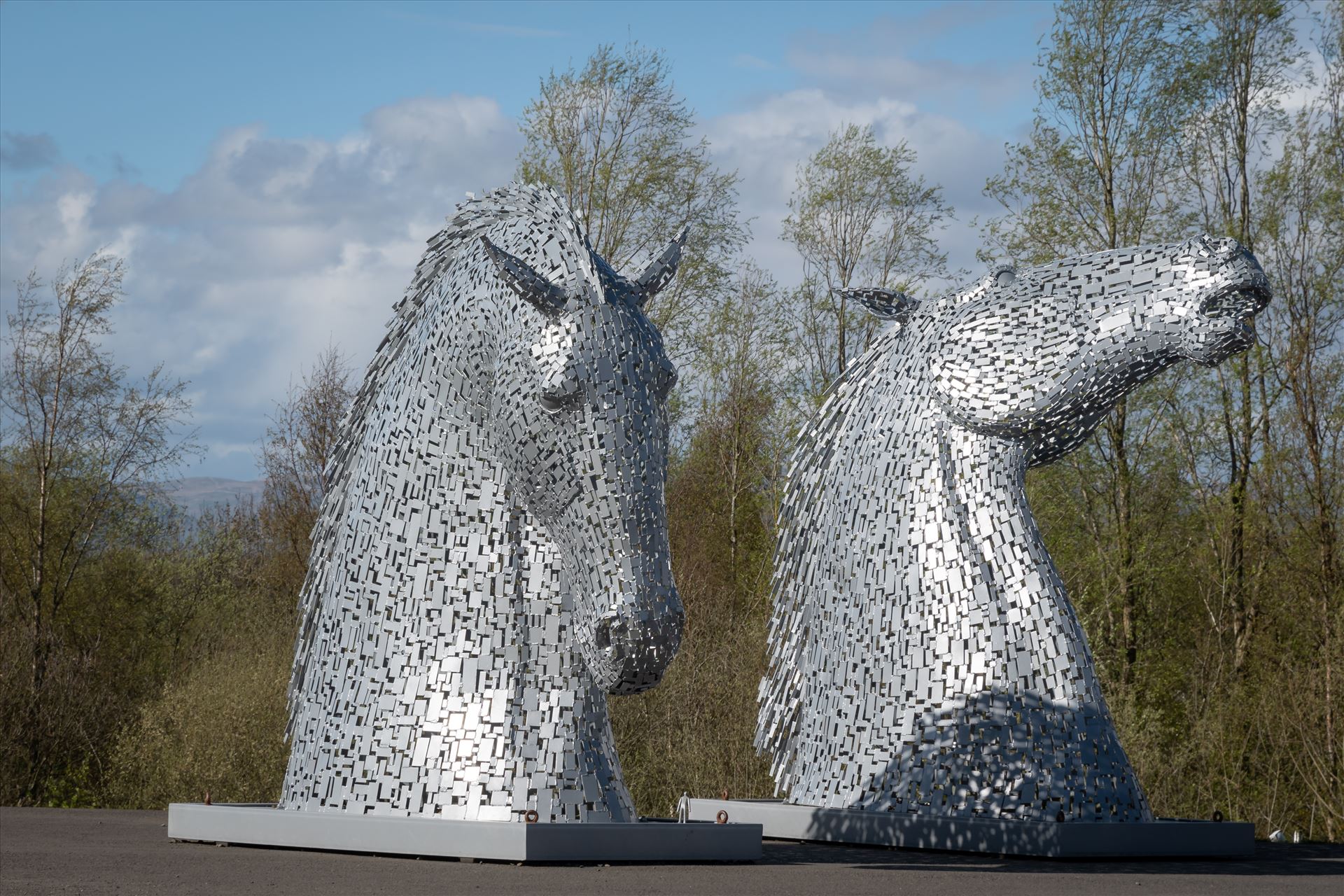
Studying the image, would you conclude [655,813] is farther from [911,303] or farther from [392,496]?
[392,496]

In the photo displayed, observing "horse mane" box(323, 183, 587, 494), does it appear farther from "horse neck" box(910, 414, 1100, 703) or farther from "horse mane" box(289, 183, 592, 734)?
"horse neck" box(910, 414, 1100, 703)

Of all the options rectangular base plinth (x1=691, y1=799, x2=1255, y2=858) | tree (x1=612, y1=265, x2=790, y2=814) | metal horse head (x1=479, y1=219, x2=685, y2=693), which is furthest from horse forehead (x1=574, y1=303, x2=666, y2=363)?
tree (x1=612, y1=265, x2=790, y2=814)

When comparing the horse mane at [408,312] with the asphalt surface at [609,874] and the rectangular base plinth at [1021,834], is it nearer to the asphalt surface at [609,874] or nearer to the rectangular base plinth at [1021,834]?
the asphalt surface at [609,874]

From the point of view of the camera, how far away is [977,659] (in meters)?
7.76

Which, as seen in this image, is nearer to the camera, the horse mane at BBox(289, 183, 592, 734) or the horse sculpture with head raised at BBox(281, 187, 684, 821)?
the horse sculpture with head raised at BBox(281, 187, 684, 821)

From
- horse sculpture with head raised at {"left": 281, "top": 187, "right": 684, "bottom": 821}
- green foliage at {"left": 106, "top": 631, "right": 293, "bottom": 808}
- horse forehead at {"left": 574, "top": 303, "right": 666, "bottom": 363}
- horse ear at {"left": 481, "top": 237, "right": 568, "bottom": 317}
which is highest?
horse ear at {"left": 481, "top": 237, "right": 568, "bottom": 317}

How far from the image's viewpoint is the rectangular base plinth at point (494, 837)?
5.68 metres

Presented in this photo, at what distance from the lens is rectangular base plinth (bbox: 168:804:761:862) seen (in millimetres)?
5684

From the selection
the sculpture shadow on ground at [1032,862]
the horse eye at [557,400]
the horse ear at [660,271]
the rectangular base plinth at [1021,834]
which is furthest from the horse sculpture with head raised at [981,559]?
the horse eye at [557,400]

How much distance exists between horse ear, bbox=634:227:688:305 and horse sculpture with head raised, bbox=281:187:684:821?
11 millimetres

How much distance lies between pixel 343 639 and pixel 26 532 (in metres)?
13.4

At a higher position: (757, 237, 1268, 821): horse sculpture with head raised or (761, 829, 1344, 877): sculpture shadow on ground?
(757, 237, 1268, 821): horse sculpture with head raised

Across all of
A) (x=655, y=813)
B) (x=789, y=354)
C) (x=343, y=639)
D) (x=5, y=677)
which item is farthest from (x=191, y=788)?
(x=789, y=354)

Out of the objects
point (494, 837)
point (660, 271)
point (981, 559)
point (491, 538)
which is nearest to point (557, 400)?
point (660, 271)
